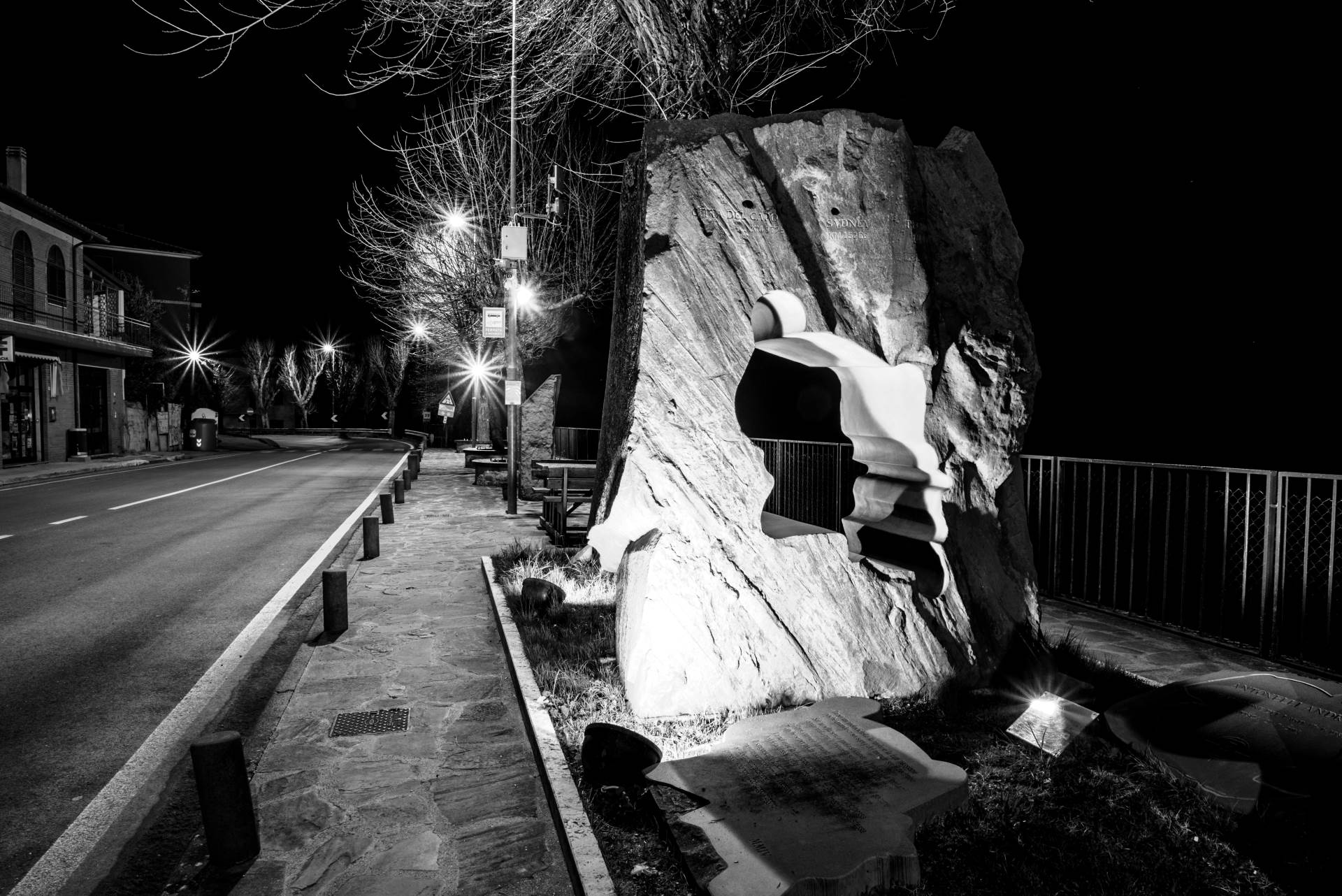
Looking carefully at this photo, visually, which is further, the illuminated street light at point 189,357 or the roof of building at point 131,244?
the illuminated street light at point 189,357

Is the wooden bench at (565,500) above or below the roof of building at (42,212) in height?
below

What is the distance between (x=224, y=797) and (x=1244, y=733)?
4654 millimetres

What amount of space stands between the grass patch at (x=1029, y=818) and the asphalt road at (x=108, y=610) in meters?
2.56

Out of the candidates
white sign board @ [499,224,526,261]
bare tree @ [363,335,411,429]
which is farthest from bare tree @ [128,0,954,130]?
bare tree @ [363,335,411,429]

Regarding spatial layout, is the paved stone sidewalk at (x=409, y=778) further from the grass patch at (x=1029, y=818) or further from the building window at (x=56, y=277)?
the building window at (x=56, y=277)

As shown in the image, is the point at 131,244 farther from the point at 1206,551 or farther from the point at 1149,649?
the point at 1206,551

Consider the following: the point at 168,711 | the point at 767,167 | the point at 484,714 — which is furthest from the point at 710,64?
the point at 168,711

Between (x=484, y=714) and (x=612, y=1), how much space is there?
810 centimetres

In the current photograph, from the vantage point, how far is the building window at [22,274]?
25.8 m

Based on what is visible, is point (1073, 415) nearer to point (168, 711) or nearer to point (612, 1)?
point (612, 1)

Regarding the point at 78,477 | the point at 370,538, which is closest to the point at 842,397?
the point at 370,538

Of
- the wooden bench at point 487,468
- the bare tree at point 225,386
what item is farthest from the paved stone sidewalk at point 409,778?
the bare tree at point 225,386

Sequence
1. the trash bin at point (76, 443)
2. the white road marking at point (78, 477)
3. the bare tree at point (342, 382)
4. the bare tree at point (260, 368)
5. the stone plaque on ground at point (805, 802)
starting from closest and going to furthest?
the stone plaque on ground at point (805, 802) → the white road marking at point (78, 477) → the trash bin at point (76, 443) → the bare tree at point (260, 368) → the bare tree at point (342, 382)

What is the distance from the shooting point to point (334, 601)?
6398 mm
